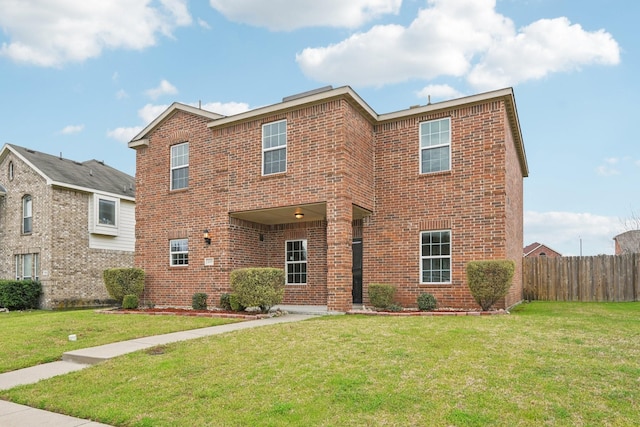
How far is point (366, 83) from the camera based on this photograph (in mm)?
14766

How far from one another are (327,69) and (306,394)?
49.6 feet

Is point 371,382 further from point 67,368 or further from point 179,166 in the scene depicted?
point 179,166


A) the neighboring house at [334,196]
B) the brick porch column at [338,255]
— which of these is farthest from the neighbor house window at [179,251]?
the brick porch column at [338,255]

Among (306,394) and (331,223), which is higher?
(331,223)

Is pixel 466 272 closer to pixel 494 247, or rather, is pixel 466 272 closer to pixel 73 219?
pixel 494 247

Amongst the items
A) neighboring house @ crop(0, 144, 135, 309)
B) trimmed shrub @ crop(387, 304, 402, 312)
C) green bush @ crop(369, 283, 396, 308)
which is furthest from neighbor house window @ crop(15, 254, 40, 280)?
trimmed shrub @ crop(387, 304, 402, 312)

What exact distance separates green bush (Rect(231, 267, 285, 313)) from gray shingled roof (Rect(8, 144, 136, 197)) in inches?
508

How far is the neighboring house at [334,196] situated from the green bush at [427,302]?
53 centimetres

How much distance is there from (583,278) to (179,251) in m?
14.7

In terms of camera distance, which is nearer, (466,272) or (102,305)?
(466,272)

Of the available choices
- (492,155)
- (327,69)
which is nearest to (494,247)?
(492,155)

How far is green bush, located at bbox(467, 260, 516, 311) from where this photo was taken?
11.2m

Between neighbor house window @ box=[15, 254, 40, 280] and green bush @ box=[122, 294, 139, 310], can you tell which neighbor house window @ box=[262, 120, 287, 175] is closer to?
green bush @ box=[122, 294, 139, 310]

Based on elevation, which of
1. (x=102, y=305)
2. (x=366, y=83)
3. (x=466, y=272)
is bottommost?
(x=102, y=305)
